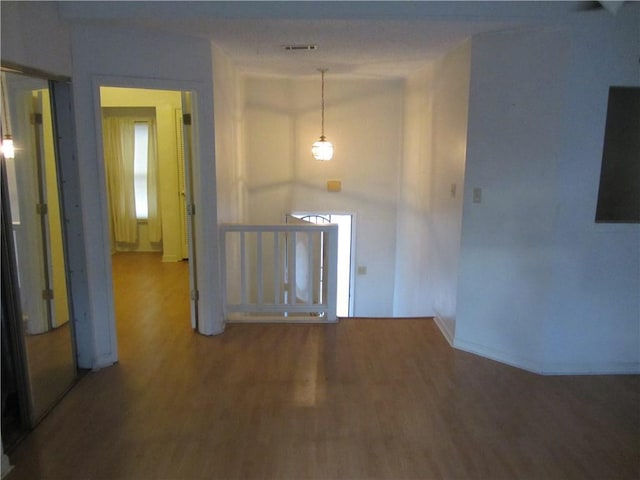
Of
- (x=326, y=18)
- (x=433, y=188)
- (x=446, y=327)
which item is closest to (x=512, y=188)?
(x=433, y=188)

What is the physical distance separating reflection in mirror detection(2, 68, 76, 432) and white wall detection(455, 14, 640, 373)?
2.78m

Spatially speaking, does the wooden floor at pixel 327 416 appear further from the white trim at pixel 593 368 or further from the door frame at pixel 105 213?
the door frame at pixel 105 213

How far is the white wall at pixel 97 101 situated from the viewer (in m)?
3.01

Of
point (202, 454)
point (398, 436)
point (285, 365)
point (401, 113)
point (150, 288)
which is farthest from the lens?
point (401, 113)

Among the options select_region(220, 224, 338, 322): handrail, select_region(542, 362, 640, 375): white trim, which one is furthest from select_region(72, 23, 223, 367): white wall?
select_region(542, 362, 640, 375): white trim

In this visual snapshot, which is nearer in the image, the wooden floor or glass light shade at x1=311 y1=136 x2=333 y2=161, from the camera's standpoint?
the wooden floor

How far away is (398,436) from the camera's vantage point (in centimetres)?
253

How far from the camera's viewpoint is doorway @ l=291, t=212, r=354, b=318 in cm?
606

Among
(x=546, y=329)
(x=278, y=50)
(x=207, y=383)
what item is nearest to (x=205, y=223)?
(x=207, y=383)

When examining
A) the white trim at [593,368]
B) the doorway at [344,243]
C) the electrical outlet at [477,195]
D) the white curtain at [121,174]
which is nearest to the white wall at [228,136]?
the doorway at [344,243]

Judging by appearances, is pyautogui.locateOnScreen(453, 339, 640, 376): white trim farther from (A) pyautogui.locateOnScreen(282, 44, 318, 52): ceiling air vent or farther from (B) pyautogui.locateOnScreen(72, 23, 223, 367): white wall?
(A) pyautogui.locateOnScreen(282, 44, 318, 52): ceiling air vent

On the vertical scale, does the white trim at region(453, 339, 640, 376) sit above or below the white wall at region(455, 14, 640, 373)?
below

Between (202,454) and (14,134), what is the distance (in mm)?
1971

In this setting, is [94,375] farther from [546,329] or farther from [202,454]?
[546,329]
